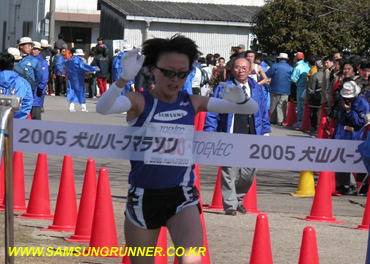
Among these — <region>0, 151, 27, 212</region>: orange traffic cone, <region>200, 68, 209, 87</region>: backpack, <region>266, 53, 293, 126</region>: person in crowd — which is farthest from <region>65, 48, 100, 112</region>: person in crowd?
<region>0, 151, 27, 212</region>: orange traffic cone

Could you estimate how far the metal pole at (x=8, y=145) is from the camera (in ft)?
13.8

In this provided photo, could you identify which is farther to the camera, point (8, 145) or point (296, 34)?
point (296, 34)

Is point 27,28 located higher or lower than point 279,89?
higher

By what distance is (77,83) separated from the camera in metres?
22.2

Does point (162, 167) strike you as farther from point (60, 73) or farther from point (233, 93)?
point (60, 73)

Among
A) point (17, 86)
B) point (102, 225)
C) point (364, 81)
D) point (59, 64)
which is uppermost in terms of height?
point (364, 81)

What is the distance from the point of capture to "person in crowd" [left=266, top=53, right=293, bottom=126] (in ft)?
63.3

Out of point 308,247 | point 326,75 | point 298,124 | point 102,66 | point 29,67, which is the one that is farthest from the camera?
point 102,66

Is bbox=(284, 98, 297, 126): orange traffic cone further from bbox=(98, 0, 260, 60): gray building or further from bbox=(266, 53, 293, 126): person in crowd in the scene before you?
bbox=(98, 0, 260, 60): gray building

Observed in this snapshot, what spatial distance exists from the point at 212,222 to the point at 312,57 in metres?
11.5

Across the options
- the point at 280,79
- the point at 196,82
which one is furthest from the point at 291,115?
the point at 196,82

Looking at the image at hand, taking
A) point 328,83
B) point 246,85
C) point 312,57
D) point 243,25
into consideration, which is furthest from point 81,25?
point 246,85

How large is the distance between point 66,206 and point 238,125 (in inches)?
83.4

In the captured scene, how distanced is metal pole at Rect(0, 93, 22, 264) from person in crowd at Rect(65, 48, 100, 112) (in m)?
17.5
